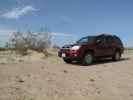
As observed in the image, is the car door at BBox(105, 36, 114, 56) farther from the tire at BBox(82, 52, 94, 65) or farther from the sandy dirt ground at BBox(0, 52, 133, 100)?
the sandy dirt ground at BBox(0, 52, 133, 100)

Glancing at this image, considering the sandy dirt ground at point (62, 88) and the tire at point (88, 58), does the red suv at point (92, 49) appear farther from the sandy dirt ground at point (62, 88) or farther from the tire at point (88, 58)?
the sandy dirt ground at point (62, 88)

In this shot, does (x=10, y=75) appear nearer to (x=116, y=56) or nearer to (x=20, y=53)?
(x=116, y=56)

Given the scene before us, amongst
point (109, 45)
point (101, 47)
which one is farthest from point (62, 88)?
point (109, 45)

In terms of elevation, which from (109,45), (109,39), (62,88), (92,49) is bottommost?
(62,88)

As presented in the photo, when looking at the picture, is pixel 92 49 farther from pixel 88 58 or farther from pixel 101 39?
pixel 101 39

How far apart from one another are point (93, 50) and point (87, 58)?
0.73m

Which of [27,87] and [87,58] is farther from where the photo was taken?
[87,58]

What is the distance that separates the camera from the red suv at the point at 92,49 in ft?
44.8

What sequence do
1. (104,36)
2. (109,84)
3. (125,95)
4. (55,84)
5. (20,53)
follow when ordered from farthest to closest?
1. (20,53)
2. (104,36)
3. (109,84)
4. (55,84)
5. (125,95)

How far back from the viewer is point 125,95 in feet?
24.1

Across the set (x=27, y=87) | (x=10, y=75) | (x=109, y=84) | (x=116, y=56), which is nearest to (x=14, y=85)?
(x=27, y=87)

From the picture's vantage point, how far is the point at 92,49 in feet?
46.6

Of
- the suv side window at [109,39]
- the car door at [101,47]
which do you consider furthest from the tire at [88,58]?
the suv side window at [109,39]

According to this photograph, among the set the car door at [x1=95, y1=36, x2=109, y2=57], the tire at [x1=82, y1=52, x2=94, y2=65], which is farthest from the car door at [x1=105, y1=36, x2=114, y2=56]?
the tire at [x1=82, y1=52, x2=94, y2=65]
